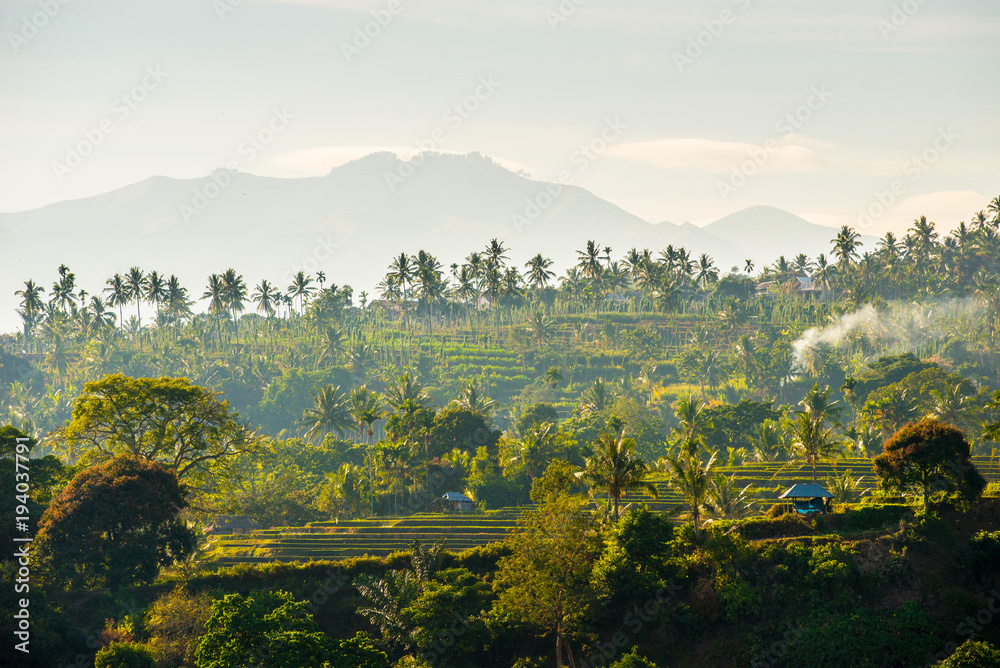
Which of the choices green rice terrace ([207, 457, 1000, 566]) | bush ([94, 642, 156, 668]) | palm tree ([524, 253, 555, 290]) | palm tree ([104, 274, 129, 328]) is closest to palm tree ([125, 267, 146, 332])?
palm tree ([104, 274, 129, 328])

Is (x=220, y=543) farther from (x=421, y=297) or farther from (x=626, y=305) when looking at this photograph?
(x=626, y=305)

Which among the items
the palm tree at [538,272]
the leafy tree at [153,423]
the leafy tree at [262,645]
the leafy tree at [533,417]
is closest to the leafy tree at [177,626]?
the leafy tree at [262,645]

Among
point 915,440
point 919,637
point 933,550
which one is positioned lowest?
point 919,637

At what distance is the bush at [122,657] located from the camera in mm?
45716

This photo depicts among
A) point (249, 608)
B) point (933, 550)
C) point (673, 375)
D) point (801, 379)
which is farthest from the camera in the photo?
point (673, 375)

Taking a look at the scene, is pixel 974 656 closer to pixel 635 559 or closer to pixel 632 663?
pixel 632 663

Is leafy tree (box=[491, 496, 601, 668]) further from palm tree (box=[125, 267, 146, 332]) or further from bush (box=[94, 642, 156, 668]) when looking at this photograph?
palm tree (box=[125, 267, 146, 332])

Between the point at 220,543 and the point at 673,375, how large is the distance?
325 feet

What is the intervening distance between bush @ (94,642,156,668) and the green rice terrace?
18.1 m

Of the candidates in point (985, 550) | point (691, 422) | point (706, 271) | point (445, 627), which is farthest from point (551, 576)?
point (706, 271)

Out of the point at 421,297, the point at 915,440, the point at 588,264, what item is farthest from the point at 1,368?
the point at 915,440

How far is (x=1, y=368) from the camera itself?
162375mm

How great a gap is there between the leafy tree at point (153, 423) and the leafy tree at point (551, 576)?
103 feet

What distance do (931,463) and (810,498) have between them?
8095mm
